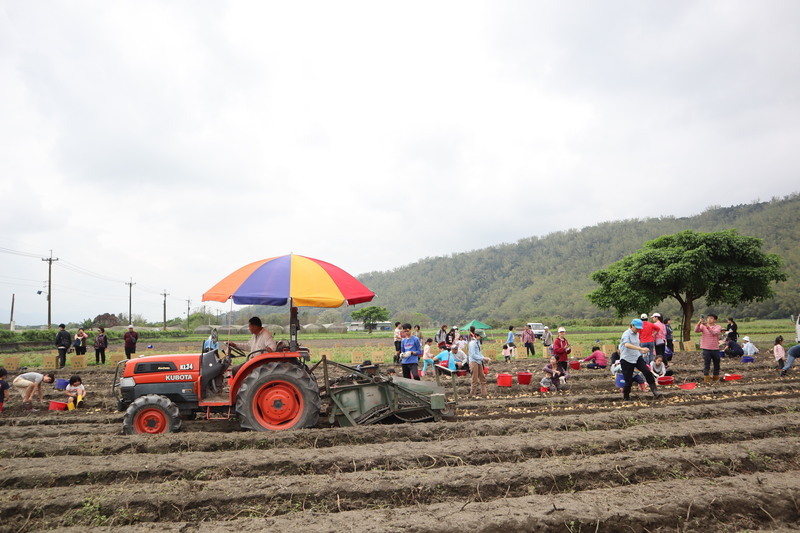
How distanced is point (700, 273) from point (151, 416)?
25.5 metres

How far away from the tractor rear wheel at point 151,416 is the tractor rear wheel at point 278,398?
0.94 meters

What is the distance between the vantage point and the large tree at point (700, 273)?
78.5ft

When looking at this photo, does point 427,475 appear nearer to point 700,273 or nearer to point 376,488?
point 376,488

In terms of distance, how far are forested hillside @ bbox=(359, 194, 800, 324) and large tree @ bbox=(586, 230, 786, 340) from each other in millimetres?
49368

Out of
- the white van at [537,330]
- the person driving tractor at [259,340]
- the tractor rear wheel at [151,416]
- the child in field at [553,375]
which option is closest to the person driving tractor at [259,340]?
the person driving tractor at [259,340]

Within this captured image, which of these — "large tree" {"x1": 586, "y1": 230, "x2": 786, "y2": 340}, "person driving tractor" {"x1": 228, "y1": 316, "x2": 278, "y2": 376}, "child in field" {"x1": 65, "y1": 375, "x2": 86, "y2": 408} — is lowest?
"child in field" {"x1": 65, "y1": 375, "x2": 86, "y2": 408}

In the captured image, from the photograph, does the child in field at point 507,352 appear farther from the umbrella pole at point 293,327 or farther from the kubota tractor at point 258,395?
the umbrella pole at point 293,327

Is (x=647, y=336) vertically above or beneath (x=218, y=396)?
above

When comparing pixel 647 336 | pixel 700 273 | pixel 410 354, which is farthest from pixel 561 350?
pixel 700 273

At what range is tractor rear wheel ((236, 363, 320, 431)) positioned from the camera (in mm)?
6047

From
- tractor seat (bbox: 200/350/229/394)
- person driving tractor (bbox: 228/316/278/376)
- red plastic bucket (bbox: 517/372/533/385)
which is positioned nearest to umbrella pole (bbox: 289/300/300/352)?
person driving tractor (bbox: 228/316/278/376)

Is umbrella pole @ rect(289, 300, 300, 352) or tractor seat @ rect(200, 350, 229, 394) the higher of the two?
umbrella pole @ rect(289, 300, 300, 352)

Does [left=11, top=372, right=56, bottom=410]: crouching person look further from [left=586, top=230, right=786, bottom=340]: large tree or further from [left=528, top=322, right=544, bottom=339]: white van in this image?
[left=528, top=322, right=544, bottom=339]: white van

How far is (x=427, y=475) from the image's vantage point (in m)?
4.55
